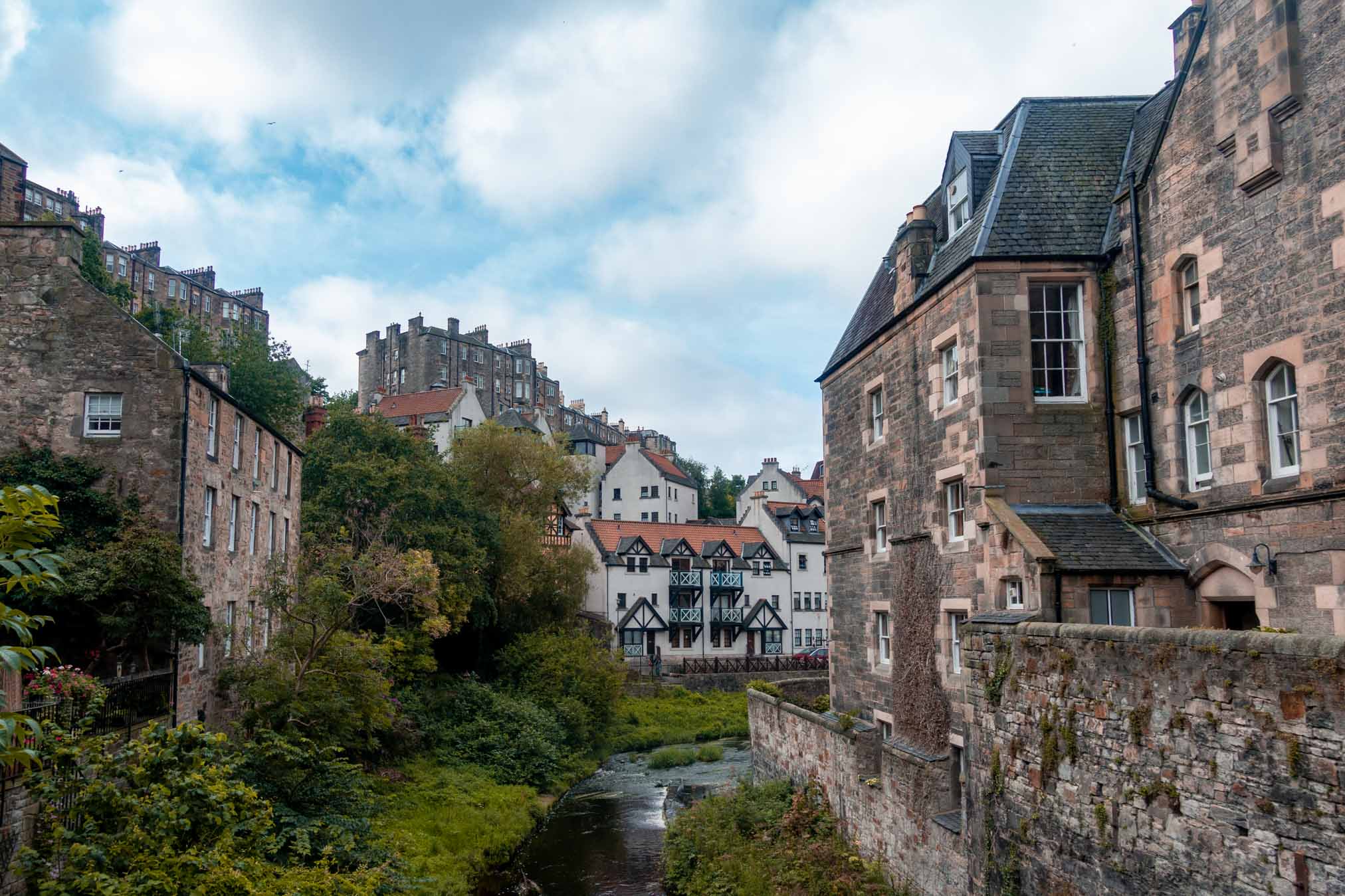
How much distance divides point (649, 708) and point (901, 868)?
Answer: 30.3 m

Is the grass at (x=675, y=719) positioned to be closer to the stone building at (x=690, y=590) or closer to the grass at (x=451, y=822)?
the stone building at (x=690, y=590)

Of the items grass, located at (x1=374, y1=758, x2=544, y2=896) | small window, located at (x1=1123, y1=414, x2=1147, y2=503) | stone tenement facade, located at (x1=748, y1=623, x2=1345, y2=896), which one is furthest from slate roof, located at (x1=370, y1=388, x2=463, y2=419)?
stone tenement facade, located at (x1=748, y1=623, x2=1345, y2=896)

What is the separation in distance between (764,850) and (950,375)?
419 inches

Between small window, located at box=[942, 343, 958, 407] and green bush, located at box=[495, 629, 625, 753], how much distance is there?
24202mm

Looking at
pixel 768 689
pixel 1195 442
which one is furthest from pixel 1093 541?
pixel 768 689

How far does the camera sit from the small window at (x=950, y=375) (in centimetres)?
1722

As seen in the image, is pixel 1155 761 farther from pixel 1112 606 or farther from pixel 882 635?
pixel 882 635

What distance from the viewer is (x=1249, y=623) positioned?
44.3 ft

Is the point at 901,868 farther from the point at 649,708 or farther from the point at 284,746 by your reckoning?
the point at 649,708

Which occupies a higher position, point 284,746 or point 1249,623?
point 1249,623

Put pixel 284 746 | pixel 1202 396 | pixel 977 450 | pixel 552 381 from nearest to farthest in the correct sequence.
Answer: pixel 1202 396
pixel 977 450
pixel 284 746
pixel 552 381

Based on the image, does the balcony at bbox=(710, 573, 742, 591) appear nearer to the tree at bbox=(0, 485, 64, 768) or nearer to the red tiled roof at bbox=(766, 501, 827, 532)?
the red tiled roof at bbox=(766, 501, 827, 532)

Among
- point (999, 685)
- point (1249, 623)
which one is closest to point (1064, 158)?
point (1249, 623)

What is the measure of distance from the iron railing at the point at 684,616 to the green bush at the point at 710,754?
1818cm
